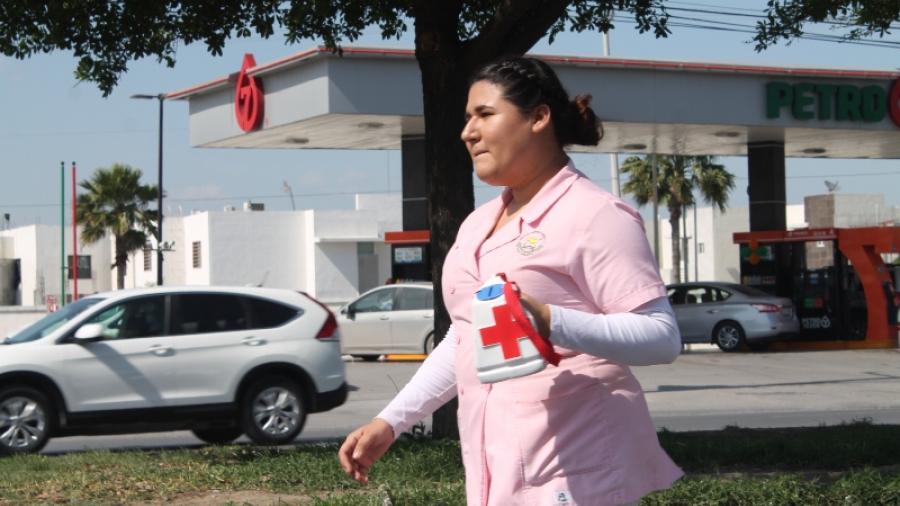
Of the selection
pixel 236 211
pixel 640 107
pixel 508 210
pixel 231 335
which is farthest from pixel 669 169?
pixel 508 210

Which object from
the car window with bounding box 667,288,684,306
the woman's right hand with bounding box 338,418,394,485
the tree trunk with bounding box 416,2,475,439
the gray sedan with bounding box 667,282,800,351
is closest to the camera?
the woman's right hand with bounding box 338,418,394,485

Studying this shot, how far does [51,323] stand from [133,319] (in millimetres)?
780

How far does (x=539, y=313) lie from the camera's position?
99.2 inches

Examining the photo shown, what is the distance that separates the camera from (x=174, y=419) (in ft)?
39.6

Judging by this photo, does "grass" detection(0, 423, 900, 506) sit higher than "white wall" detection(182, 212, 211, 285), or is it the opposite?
"white wall" detection(182, 212, 211, 285)

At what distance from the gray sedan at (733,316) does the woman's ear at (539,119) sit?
2320 centimetres

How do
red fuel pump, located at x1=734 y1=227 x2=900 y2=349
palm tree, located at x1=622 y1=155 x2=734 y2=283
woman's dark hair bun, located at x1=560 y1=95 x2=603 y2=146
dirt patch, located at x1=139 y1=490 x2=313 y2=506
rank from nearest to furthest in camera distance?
woman's dark hair bun, located at x1=560 y1=95 x2=603 y2=146 < dirt patch, located at x1=139 y1=490 x2=313 y2=506 < red fuel pump, located at x1=734 y1=227 x2=900 y2=349 < palm tree, located at x1=622 y1=155 x2=734 y2=283

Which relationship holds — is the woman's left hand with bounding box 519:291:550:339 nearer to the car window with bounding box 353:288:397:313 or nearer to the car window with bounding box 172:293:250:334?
the car window with bounding box 172:293:250:334

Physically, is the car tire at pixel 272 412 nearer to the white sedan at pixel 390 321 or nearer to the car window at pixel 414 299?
the white sedan at pixel 390 321

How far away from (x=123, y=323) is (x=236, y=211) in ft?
139

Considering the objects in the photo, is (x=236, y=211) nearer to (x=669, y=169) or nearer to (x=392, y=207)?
(x=392, y=207)

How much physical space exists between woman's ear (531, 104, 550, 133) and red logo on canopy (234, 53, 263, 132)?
22520 mm

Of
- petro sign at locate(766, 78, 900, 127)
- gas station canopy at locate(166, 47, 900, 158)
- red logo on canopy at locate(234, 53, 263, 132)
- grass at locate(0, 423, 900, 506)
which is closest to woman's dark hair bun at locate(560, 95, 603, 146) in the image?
grass at locate(0, 423, 900, 506)

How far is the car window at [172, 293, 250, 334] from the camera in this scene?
41.0 feet
